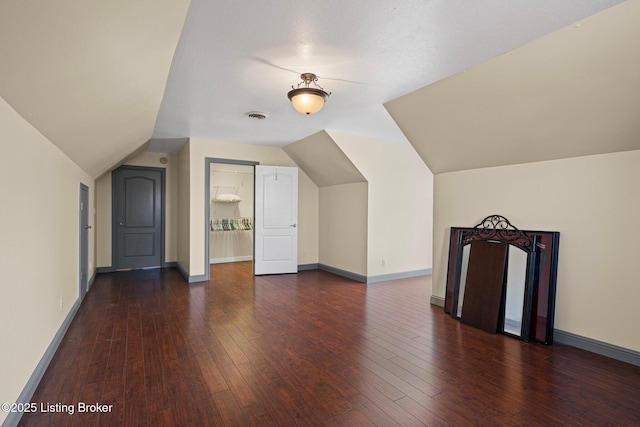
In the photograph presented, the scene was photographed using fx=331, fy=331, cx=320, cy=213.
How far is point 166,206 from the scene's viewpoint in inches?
283

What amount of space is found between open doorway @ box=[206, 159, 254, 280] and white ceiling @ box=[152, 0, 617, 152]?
4.32m

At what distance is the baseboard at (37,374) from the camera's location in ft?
6.30

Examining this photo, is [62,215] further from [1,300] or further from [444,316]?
[444,316]

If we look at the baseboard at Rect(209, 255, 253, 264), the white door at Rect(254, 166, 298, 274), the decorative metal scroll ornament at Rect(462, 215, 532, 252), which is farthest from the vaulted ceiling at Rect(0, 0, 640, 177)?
the baseboard at Rect(209, 255, 253, 264)

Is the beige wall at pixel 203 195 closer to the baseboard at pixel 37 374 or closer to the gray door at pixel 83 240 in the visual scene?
the gray door at pixel 83 240

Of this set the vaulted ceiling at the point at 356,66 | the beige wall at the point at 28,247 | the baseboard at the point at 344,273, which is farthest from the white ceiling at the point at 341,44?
the baseboard at the point at 344,273

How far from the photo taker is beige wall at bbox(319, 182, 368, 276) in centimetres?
590

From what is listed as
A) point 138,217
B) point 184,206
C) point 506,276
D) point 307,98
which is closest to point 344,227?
point 184,206

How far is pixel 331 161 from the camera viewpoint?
5.89 metres

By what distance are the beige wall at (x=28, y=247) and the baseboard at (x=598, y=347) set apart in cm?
429

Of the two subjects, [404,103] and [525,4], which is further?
[404,103]

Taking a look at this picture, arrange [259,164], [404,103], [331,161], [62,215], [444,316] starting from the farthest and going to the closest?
[259,164], [331,161], [444,316], [404,103], [62,215]

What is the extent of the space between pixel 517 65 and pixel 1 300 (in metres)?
3.79

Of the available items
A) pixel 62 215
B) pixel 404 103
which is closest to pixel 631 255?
pixel 404 103
